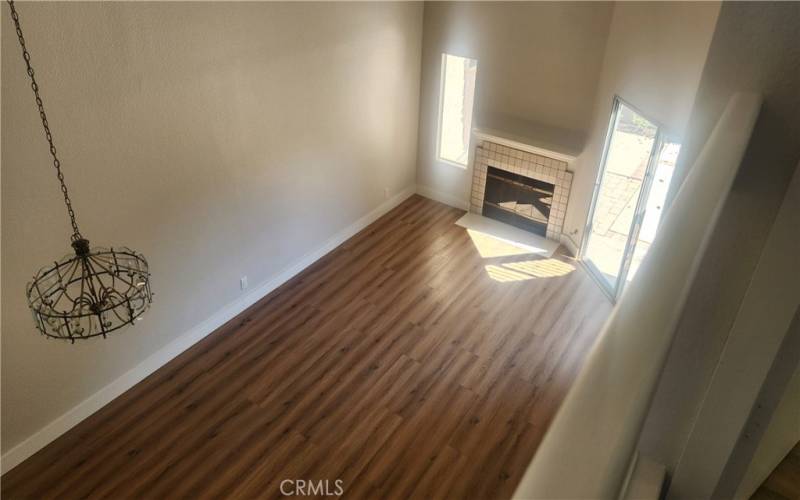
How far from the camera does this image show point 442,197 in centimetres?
813

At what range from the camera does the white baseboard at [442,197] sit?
7.98 meters

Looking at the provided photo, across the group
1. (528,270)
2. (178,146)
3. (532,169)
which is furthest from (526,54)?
(178,146)

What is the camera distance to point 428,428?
466 cm

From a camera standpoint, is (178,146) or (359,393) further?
(359,393)

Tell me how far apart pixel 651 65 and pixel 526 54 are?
1971mm

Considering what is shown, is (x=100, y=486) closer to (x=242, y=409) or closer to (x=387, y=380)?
(x=242, y=409)

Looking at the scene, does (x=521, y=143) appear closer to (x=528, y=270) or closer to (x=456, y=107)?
(x=456, y=107)

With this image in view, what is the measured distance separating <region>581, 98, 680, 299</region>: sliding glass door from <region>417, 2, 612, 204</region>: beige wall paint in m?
0.67

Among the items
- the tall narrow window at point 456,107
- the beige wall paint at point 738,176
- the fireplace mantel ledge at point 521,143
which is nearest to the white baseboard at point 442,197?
the tall narrow window at point 456,107

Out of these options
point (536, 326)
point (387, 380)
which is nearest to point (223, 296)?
point (387, 380)

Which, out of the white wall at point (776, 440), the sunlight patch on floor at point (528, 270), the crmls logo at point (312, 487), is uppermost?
the white wall at point (776, 440)

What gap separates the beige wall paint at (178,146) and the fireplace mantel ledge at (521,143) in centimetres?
137

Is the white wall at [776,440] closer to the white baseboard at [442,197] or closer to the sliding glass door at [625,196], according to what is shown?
the sliding glass door at [625,196]

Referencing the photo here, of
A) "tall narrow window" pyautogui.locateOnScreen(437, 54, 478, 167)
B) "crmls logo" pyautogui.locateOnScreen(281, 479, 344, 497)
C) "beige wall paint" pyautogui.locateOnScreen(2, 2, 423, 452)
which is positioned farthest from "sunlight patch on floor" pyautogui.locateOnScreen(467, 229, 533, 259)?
"crmls logo" pyautogui.locateOnScreen(281, 479, 344, 497)
